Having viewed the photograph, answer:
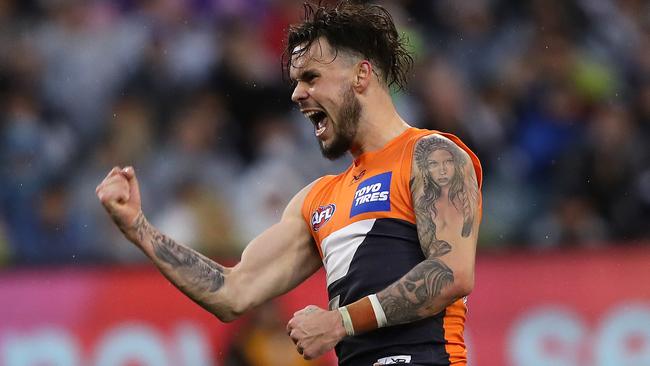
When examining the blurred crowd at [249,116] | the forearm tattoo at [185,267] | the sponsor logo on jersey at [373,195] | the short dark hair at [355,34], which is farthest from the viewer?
the blurred crowd at [249,116]

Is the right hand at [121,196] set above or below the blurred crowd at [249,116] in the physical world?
below

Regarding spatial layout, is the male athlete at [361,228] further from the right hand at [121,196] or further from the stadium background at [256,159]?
the stadium background at [256,159]

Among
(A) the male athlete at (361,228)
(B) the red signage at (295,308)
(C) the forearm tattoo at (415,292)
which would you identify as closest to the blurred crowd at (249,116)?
(B) the red signage at (295,308)

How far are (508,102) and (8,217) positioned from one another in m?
4.49

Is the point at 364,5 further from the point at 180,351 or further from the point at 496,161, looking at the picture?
the point at 496,161

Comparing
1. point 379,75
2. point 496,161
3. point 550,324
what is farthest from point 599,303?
point 379,75

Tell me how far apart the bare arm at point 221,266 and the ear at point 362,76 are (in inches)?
24.2

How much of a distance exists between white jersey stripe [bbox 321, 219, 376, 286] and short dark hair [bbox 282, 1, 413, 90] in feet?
2.74

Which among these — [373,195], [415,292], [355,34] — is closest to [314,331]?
[415,292]

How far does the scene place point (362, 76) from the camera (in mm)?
5266

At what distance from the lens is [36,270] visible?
8258 mm

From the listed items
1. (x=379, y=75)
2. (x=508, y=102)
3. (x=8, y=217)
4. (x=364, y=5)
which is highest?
(x=508, y=102)

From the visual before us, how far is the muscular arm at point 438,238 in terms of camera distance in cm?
448

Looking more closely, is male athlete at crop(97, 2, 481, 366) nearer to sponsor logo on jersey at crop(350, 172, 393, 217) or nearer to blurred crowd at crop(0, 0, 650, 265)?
sponsor logo on jersey at crop(350, 172, 393, 217)
